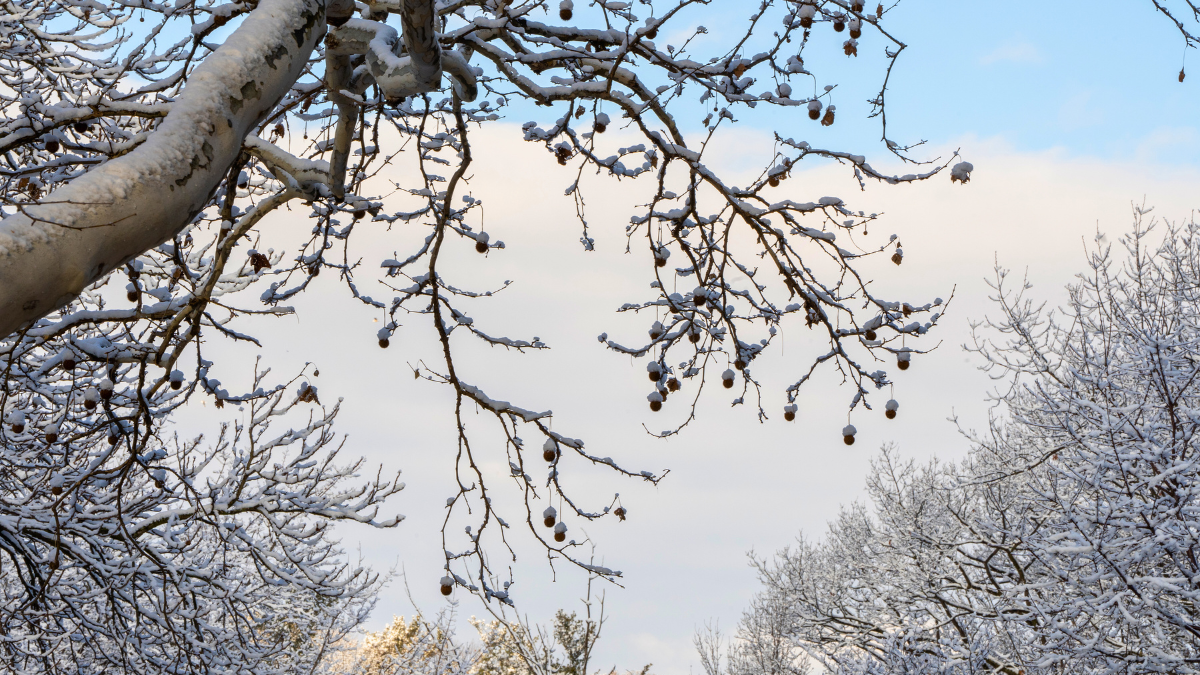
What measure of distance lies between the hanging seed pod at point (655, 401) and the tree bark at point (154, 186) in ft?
7.08

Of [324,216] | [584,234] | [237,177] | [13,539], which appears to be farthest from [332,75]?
[13,539]

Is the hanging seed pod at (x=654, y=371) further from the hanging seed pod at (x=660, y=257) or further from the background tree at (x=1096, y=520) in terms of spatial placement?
the background tree at (x=1096, y=520)

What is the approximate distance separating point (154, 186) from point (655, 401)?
8.13ft

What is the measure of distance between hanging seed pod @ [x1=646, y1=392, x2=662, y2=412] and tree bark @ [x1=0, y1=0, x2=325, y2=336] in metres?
2.16

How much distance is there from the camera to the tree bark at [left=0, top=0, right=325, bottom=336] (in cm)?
187

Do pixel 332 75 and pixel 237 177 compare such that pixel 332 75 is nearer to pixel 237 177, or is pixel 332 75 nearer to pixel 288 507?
pixel 237 177

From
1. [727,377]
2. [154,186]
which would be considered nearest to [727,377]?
[727,377]

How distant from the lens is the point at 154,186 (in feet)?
6.70

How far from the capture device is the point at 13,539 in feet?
17.2

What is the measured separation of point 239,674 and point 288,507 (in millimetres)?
1335

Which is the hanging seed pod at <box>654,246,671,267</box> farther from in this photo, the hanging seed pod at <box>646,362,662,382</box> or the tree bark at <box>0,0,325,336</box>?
the tree bark at <box>0,0,325,336</box>

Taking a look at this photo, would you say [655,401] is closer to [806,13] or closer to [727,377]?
[727,377]

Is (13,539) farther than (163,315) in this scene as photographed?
Yes

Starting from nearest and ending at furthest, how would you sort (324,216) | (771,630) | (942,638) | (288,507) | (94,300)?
(324,216) < (288,507) < (94,300) < (942,638) < (771,630)
